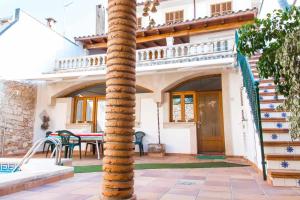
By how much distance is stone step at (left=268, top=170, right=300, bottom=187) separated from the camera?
323cm

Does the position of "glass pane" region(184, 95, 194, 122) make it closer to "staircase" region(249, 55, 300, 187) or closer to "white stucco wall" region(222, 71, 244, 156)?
"white stucco wall" region(222, 71, 244, 156)

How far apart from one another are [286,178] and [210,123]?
5491 mm

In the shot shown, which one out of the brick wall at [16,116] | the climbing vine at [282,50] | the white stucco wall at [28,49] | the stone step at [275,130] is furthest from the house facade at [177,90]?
the climbing vine at [282,50]

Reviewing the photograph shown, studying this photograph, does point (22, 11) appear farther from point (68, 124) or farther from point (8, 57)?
point (68, 124)

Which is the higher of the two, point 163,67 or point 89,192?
point 163,67

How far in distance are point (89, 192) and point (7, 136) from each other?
23.1ft

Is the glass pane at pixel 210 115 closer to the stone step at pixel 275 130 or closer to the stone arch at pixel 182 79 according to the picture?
the stone arch at pixel 182 79

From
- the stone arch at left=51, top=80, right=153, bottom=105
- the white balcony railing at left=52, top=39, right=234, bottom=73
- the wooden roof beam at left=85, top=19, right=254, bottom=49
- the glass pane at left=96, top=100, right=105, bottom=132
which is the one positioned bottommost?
the glass pane at left=96, top=100, right=105, bottom=132

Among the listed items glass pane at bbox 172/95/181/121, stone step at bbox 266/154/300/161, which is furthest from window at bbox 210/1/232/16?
stone step at bbox 266/154/300/161

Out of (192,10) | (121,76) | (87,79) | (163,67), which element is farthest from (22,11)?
(121,76)

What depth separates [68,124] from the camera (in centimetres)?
977

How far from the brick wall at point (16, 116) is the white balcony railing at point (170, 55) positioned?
1686mm

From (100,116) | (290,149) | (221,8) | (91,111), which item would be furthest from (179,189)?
(221,8)

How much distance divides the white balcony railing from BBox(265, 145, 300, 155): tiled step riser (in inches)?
179
